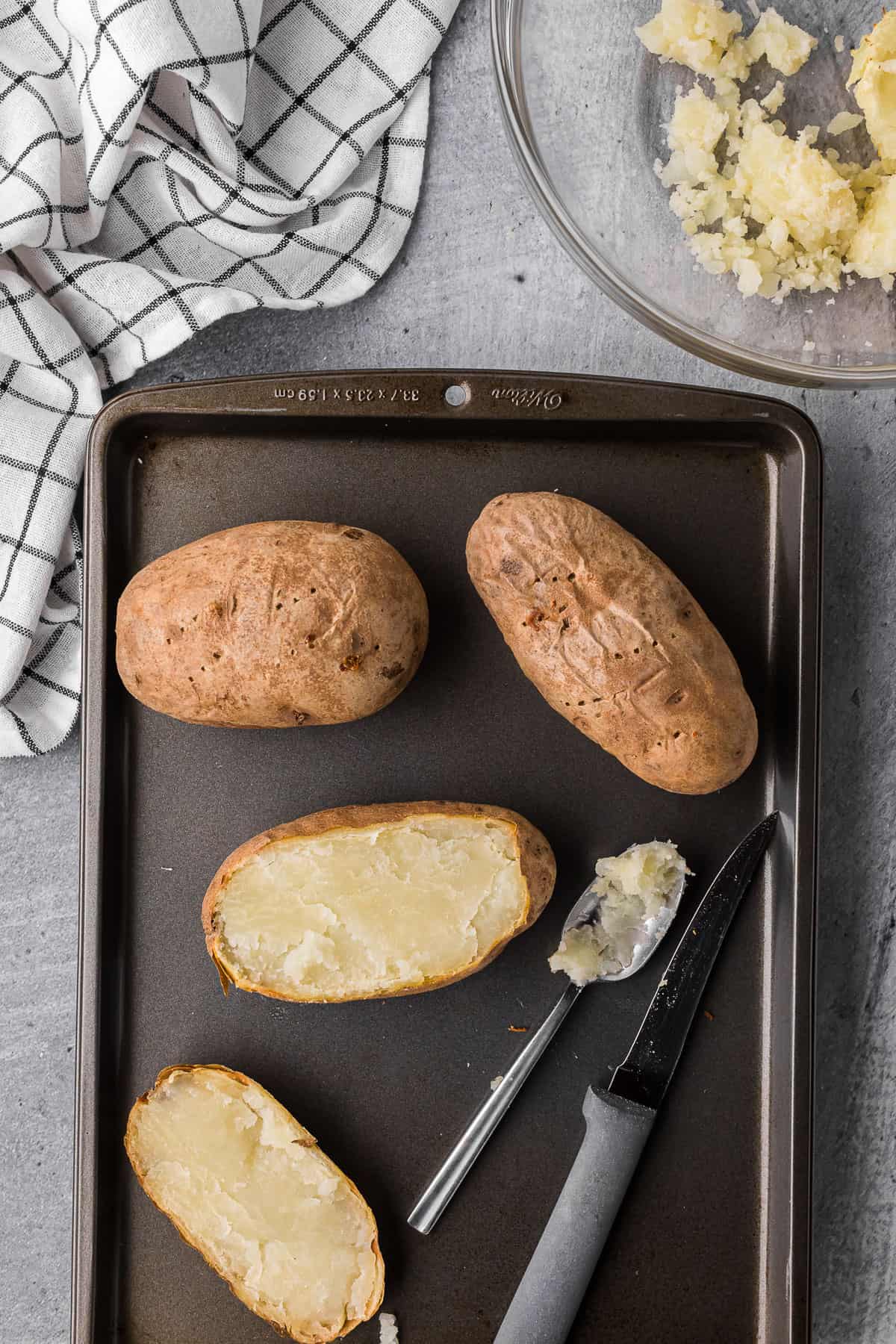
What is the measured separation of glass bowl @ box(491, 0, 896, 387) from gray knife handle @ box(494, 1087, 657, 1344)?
2.74ft

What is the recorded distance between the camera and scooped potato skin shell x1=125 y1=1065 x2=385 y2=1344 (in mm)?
1065

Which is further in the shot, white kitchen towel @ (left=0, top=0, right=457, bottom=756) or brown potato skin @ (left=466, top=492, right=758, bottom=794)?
white kitchen towel @ (left=0, top=0, right=457, bottom=756)

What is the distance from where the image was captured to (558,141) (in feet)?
3.84

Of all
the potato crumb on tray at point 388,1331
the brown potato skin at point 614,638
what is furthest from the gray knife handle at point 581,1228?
the brown potato skin at point 614,638

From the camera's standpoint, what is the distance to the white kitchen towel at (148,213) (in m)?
1.13

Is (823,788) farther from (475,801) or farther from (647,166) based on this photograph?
(647,166)

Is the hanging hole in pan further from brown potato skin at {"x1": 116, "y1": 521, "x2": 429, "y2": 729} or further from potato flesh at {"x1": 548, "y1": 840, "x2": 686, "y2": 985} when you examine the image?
potato flesh at {"x1": 548, "y1": 840, "x2": 686, "y2": 985}

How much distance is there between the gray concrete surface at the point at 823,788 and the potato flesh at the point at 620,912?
23 cm

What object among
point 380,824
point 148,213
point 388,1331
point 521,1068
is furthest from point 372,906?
point 148,213

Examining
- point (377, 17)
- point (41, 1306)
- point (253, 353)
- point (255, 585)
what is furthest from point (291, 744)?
point (377, 17)

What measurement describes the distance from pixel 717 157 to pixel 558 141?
182 millimetres

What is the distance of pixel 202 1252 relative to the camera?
1072 mm

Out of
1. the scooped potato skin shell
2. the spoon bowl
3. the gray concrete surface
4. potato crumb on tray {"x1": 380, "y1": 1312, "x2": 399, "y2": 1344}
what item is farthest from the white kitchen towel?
potato crumb on tray {"x1": 380, "y1": 1312, "x2": 399, "y2": 1344}

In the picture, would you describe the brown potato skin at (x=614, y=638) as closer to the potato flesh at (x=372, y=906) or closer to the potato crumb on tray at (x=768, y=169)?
the potato flesh at (x=372, y=906)
